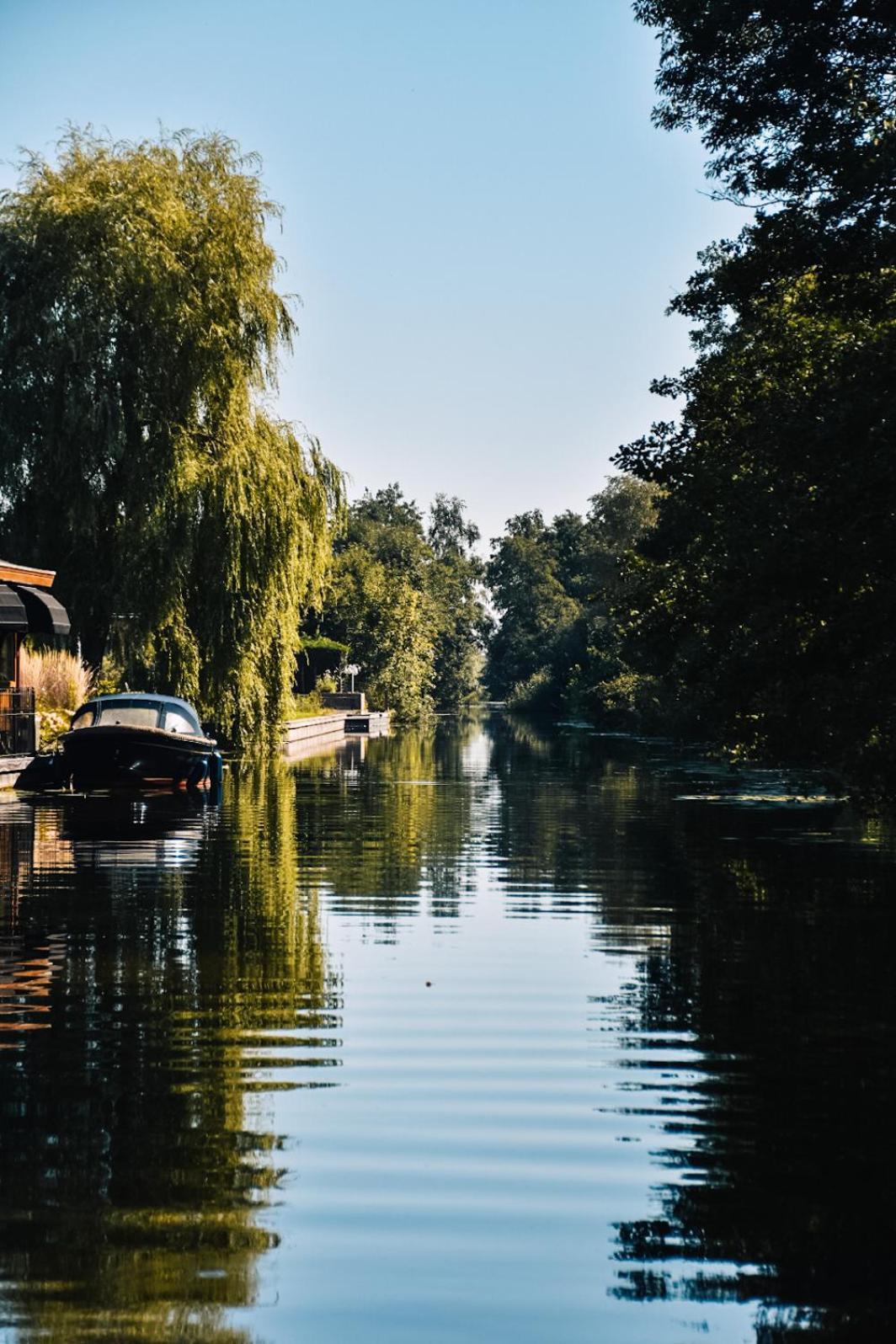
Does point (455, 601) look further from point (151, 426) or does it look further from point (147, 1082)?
point (147, 1082)

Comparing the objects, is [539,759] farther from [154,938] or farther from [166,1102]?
[166,1102]

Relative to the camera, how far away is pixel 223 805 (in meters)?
29.3

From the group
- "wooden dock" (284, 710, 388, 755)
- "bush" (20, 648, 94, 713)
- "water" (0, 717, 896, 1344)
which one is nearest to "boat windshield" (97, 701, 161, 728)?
"bush" (20, 648, 94, 713)

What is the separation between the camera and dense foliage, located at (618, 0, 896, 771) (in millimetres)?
20797

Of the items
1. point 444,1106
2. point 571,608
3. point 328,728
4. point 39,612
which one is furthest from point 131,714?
point 571,608

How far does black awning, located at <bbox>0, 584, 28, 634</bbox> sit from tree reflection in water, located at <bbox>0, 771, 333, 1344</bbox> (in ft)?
51.8

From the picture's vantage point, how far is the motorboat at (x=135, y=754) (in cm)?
2936

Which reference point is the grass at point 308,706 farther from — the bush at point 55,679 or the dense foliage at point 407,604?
the bush at point 55,679

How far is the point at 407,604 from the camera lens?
94750 millimetres

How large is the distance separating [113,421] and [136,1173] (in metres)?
32.5

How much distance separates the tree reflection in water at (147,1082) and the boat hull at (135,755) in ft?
35.5

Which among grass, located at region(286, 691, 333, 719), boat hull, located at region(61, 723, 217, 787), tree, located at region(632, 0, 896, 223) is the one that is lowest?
boat hull, located at region(61, 723, 217, 787)

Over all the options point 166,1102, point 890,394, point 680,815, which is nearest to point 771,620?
point 890,394

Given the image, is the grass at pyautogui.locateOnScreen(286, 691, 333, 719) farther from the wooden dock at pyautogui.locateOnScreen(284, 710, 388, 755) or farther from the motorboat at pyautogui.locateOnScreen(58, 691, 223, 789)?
the motorboat at pyautogui.locateOnScreen(58, 691, 223, 789)
